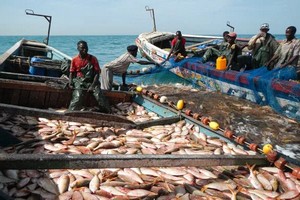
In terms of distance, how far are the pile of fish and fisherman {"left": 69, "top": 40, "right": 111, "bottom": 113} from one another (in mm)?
1191

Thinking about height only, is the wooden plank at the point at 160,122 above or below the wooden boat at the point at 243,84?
below

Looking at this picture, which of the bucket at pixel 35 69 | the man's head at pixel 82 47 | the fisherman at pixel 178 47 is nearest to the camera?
the man's head at pixel 82 47

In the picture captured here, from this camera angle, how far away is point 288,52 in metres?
8.74

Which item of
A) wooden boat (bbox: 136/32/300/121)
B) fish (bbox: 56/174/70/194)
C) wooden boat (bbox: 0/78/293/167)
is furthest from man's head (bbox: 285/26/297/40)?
fish (bbox: 56/174/70/194)

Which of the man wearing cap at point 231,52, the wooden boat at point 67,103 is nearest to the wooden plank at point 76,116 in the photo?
the wooden boat at point 67,103

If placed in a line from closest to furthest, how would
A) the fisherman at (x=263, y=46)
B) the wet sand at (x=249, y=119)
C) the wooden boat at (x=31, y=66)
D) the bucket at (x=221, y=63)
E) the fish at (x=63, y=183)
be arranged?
the fish at (x=63, y=183) → the wet sand at (x=249, y=119) → the wooden boat at (x=31, y=66) → the fisherman at (x=263, y=46) → the bucket at (x=221, y=63)

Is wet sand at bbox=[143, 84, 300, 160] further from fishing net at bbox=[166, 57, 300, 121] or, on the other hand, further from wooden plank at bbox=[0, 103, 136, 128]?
Answer: wooden plank at bbox=[0, 103, 136, 128]

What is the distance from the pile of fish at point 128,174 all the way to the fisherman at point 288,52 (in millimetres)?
4475

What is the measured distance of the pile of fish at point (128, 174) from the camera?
12.2 feet

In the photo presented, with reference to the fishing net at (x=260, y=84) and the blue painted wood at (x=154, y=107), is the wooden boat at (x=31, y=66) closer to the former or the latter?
the blue painted wood at (x=154, y=107)

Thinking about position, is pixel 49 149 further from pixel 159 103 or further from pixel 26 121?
pixel 159 103

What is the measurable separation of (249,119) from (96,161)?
5.82 metres

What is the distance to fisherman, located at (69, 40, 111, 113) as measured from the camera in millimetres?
7188

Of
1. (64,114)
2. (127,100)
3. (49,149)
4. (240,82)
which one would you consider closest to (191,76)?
(240,82)
